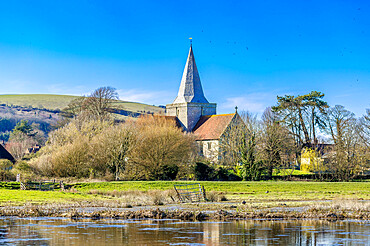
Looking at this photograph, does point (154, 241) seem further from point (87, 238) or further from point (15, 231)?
point (15, 231)

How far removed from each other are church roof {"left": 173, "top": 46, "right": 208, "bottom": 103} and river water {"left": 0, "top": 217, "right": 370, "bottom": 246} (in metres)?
77.0

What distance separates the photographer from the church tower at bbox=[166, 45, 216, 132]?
9762 cm

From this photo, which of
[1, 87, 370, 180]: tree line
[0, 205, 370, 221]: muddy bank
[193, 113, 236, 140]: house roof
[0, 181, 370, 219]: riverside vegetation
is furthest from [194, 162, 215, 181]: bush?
[0, 205, 370, 221]: muddy bank

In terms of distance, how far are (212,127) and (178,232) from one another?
71.9 meters

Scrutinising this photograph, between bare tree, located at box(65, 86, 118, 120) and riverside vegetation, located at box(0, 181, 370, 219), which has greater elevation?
bare tree, located at box(65, 86, 118, 120)

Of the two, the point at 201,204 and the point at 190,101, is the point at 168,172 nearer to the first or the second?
the point at 201,204

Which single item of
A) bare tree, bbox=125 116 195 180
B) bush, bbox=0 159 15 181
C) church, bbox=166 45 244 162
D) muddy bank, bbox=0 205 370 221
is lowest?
muddy bank, bbox=0 205 370 221

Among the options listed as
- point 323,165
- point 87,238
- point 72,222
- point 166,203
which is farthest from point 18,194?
point 323,165

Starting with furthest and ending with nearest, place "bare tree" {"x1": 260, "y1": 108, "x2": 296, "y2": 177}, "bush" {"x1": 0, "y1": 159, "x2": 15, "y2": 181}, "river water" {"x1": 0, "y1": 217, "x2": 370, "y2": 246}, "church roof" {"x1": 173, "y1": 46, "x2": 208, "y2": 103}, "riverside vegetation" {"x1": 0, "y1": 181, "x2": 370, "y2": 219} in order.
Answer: "church roof" {"x1": 173, "y1": 46, "x2": 208, "y2": 103} < "bare tree" {"x1": 260, "y1": 108, "x2": 296, "y2": 177} < "bush" {"x1": 0, "y1": 159, "x2": 15, "y2": 181} < "riverside vegetation" {"x1": 0, "y1": 181, "x2": 370, "y2": 219} < "river water" {"x1": 0, "y1": 217, "x2": 370, "y2": 246}

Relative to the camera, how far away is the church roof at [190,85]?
97562 mm

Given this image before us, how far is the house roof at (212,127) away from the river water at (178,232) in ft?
209

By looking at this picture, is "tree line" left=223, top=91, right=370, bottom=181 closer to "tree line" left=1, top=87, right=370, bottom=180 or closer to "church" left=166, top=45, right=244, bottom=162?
"tree line" left=1, top=87, right=370, bottom=180

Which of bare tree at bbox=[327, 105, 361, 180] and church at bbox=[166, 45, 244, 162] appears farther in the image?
church at bbox=[166, 45, 244, 162]

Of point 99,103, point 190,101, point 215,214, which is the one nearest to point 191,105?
point 190,101
